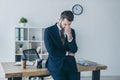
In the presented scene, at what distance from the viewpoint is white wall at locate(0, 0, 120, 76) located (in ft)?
17.0

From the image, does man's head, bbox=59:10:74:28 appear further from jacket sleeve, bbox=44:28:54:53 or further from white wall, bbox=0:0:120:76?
white wall, bbox=0:0:120:76

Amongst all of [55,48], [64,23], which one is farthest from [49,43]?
[64,23]

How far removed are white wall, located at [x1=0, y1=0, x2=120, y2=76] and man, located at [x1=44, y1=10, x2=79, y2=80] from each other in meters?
2.69

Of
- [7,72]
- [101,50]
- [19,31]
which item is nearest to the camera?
[7,72]

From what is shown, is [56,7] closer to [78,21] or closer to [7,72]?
[78,21]

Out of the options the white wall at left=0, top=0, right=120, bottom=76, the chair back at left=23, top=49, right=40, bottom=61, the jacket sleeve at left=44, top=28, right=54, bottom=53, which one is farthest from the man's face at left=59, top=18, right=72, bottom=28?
the white wall at left=0, top=0, right=120, bottom=76

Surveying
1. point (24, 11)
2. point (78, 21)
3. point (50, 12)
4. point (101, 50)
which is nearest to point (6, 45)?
point (24, 11)

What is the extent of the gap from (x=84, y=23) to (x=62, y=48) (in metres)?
Answer: 3.01

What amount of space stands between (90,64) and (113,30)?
9.03 ft

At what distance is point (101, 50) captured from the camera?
5.77m

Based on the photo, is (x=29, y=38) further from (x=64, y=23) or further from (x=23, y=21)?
(x=64, y=23)

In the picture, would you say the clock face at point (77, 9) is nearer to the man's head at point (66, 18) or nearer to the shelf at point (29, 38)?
the shelf at point (29, 38)

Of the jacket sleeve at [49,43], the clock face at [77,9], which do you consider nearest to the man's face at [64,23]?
the jacket sleeve at [49,43]

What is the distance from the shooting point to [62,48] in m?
2.67
